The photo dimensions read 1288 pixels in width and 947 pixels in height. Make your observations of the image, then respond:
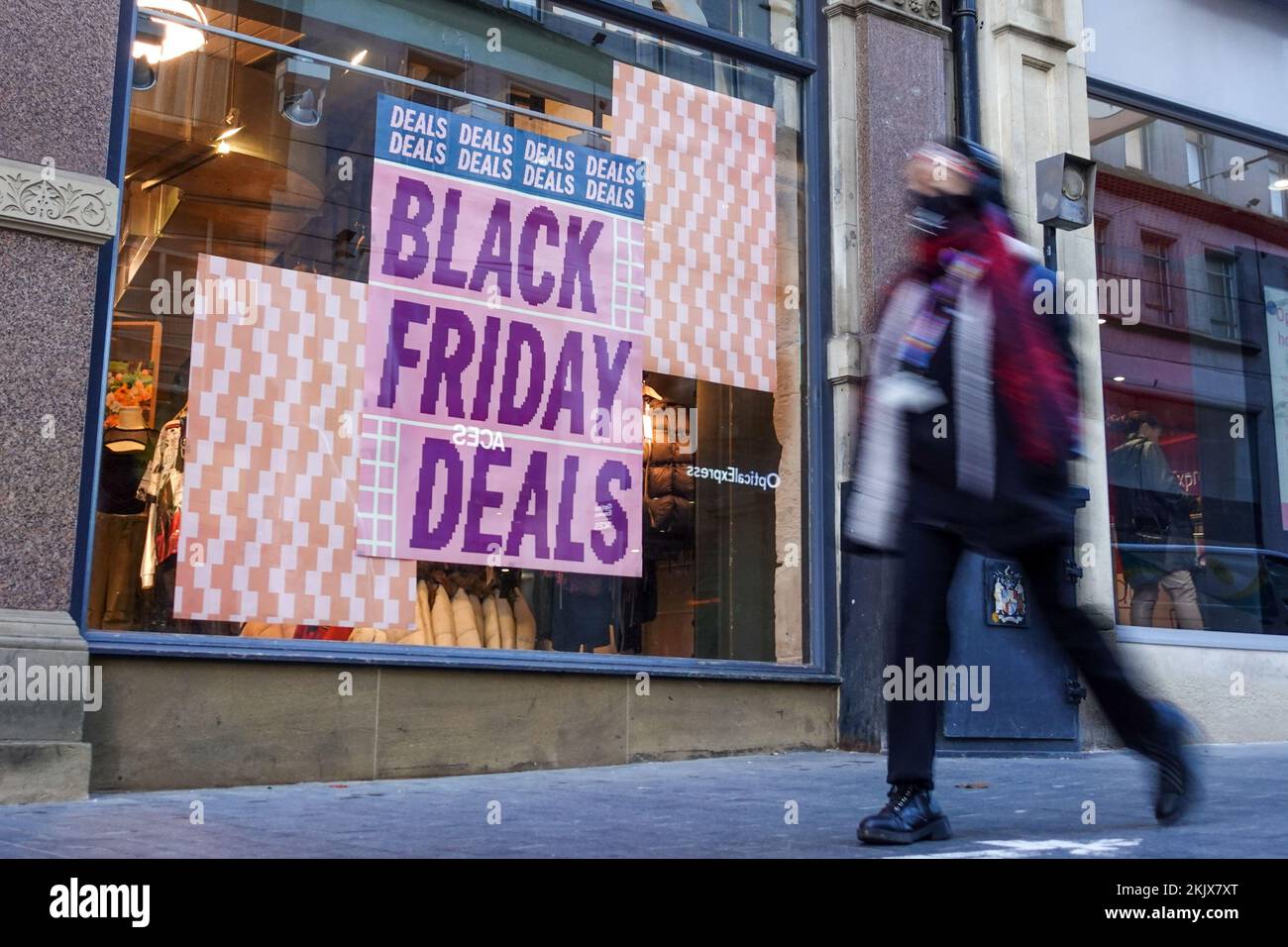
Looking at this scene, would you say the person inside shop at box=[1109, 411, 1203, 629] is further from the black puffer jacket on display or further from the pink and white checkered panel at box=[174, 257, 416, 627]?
the pink and white checkered panel at box=[174, 257, 416, 627]

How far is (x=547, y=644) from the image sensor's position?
24.9 ft

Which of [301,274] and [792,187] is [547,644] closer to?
[301,274]

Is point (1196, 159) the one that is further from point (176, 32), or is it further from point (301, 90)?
point (176, 32)

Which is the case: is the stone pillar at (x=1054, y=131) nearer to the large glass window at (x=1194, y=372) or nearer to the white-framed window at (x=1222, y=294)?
the large glass window at (x=1194, y=372)

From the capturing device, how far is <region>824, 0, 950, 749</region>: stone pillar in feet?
27.4

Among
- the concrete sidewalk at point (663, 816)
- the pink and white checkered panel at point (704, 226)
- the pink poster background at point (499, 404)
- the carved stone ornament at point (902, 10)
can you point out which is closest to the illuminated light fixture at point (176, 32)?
the pink poster background at point (499, 404)

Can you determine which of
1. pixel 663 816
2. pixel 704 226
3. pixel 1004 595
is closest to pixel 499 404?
pixel 704 226

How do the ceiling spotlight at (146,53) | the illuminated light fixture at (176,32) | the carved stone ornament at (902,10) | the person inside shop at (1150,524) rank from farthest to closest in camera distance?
the person inside shop at (1150,524) < the carved stone ornament at (902,10) < the illuminated light fixture at (176,32) < the ceiling spotlight at (146,53)

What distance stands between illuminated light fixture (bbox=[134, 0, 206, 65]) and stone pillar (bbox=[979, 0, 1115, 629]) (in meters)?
4.74

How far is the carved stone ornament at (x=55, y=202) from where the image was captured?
19.7ft

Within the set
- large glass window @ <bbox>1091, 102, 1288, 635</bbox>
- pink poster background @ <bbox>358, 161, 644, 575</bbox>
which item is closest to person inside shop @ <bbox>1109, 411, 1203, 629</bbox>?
large glass window @ <bbox>1091, 102, 1288, 635</bbox>

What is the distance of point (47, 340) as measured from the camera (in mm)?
6082

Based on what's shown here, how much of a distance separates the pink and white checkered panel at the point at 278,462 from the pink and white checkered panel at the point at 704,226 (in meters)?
1.80

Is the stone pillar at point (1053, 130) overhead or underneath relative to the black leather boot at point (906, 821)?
overhead
